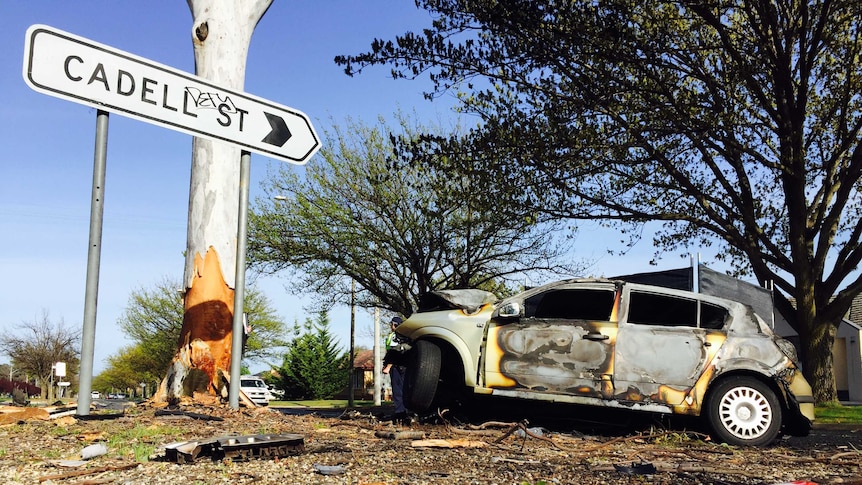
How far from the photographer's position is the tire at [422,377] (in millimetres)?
7582

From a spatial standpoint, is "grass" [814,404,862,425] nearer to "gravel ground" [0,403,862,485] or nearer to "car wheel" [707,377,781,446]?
"car wheel" [707,377,781,446]

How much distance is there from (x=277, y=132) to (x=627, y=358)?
420cm

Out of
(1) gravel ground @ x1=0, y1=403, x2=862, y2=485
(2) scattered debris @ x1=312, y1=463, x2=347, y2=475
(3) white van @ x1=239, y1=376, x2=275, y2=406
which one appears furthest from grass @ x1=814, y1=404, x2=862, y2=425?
(3) white van @ x1=239, y1=376, x2=275, y2=406

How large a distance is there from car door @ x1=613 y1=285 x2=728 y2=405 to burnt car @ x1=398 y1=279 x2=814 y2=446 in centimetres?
1

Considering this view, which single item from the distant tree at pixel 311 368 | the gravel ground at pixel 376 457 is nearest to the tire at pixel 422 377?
the gravel ground at pixel 376 457

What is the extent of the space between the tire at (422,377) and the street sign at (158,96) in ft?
9.00

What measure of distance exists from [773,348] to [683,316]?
3.12 ft

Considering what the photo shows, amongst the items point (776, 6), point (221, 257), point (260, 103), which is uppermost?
point (776, 6)

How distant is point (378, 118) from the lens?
26.3 m

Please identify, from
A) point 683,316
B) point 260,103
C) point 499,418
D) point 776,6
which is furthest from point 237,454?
point 776,6

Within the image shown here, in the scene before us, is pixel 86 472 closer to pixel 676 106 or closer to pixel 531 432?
pixel 531 432

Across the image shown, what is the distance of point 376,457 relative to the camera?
4.55 m

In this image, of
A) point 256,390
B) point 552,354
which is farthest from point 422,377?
point 256,390

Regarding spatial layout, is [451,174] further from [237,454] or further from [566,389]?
[237,454]
